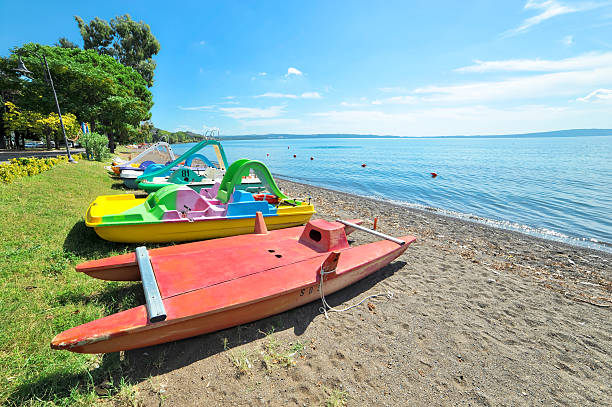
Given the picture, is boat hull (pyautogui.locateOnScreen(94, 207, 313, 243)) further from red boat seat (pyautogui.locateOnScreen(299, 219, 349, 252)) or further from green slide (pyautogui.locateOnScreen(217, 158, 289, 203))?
red boat seat (pyautogui.locateOnScreen(299, 219, 349, 252))

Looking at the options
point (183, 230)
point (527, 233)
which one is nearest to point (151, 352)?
point (183, 230)

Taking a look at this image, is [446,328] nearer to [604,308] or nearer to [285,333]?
[285,333]

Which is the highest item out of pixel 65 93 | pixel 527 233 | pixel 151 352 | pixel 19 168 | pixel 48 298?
pixel 65 93

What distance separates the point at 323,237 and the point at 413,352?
2631 mm

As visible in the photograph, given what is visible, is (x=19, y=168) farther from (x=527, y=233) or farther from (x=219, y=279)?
(x=527, y=233)

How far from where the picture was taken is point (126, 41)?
34.6 metres

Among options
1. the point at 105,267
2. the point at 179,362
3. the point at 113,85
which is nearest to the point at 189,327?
the point at 179,362

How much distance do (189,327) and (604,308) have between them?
8.50 m

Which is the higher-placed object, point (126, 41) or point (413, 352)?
point (126, 41)

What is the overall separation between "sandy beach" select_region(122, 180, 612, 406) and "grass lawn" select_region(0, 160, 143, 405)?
54 cm

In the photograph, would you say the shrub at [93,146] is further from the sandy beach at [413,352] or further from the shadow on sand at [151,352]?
the sandy beach at [413,352]

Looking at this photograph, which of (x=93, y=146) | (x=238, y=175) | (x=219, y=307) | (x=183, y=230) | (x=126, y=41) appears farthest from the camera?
(x=126, y=41)

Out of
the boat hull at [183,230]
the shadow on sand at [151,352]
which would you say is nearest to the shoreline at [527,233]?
the boat hull at [183,230]

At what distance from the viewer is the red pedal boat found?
109 inches
